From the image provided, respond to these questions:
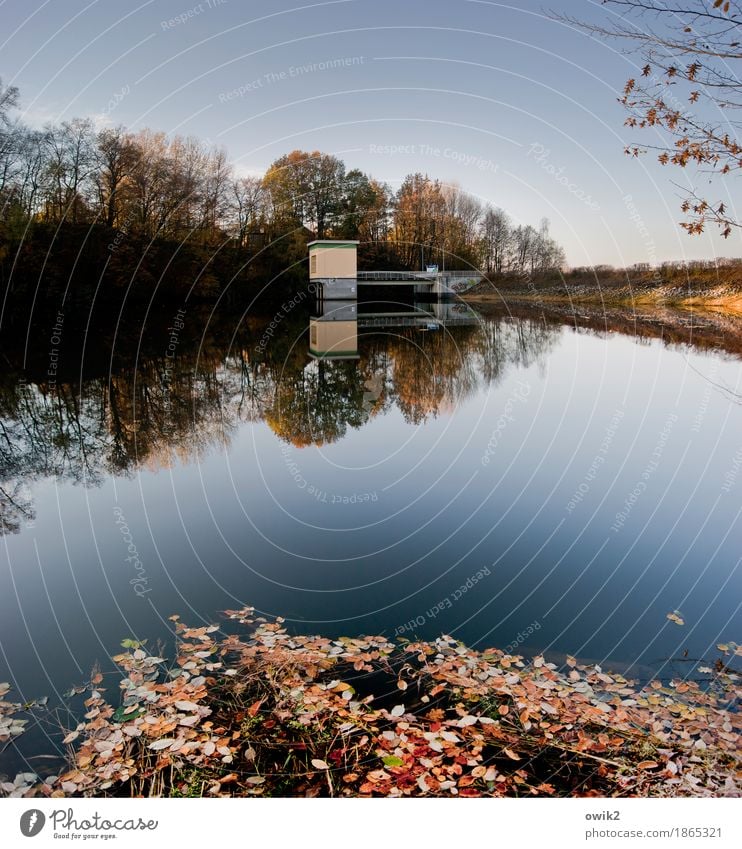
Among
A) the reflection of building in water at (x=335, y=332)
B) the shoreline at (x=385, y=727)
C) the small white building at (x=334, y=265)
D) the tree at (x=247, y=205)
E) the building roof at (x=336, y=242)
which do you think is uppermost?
the tree at (x=247, y=205)

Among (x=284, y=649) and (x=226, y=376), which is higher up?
(x=226, y=376)

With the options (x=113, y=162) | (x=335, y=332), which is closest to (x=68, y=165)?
(x=113, y=162)

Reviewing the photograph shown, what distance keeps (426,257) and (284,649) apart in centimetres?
4002

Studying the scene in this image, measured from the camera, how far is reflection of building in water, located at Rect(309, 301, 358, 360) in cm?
2530

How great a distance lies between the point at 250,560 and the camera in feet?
24.2

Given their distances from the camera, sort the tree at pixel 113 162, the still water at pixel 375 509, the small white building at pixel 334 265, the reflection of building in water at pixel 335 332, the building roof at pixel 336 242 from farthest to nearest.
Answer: the small white building at pixel 334 265
the building roof at pixel 336 242
the tree at pixel 113 162
the reflection of building in water at pixel 335 332
the still water at pixel 375 509

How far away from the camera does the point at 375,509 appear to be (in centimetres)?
923

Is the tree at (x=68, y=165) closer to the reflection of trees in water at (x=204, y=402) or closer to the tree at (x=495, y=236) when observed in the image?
the reflection of trees in water at (x=204, y=402)

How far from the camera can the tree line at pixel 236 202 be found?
26.6 meters

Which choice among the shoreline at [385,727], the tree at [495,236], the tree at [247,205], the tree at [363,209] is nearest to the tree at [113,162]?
the tree at [247,205]

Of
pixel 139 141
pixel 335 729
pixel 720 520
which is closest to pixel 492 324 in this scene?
pixel 139 141

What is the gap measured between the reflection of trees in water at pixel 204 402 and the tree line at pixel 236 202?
30.5 ft

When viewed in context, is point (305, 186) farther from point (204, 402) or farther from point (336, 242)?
point (204, 402)
